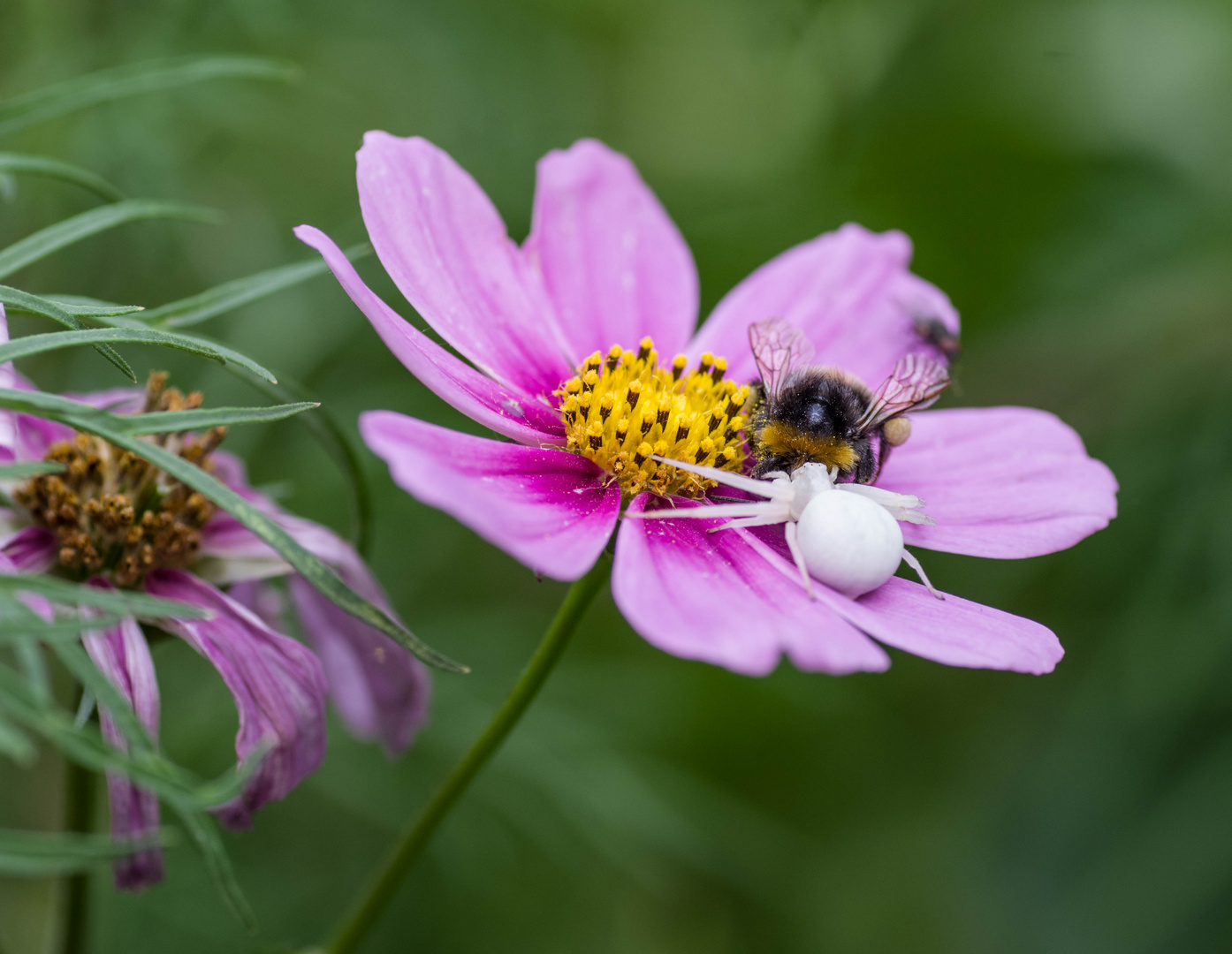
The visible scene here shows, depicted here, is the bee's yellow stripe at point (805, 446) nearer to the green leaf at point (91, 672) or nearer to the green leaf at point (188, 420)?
the green leaf at point (188, 420)

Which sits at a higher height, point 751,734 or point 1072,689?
point 1072,689

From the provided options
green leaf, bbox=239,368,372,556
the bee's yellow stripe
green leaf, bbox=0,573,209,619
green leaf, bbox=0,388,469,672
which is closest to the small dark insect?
the bee's yellow stripe

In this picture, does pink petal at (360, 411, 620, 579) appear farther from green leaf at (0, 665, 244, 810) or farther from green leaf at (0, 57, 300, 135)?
green leaf at (0, 57, 300, 135)

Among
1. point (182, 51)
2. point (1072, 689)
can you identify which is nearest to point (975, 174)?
point (1072, 689)

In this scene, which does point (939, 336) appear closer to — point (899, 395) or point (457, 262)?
point (899, 395)

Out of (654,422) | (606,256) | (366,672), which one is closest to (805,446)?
(654,422)

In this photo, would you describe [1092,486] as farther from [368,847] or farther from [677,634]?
[368,847]

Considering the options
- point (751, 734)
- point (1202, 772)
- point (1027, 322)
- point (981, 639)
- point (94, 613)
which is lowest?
point (94, 613)
